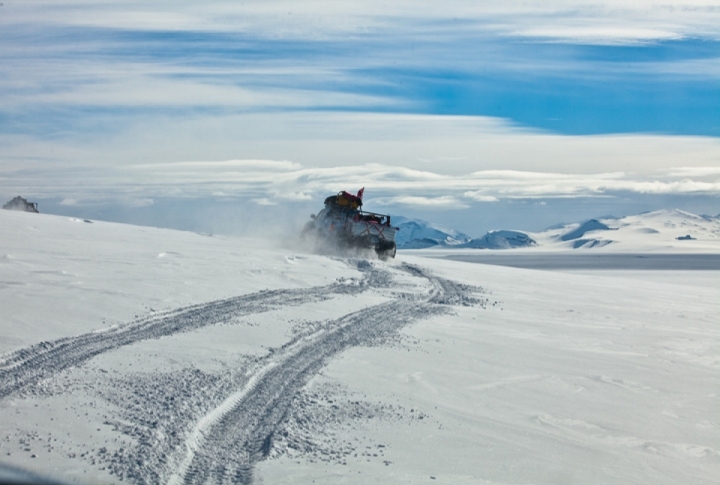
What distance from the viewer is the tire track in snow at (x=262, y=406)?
609cm

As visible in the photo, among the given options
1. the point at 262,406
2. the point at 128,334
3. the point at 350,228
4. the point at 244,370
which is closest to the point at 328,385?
the point at 244,370

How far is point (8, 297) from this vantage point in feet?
40.9

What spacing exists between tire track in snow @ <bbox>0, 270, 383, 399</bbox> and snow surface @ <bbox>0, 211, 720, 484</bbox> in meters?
0.05

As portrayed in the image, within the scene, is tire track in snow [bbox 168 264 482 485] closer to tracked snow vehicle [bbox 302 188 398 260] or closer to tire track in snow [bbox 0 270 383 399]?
tire track in snow [bbox 0 270 383 399]

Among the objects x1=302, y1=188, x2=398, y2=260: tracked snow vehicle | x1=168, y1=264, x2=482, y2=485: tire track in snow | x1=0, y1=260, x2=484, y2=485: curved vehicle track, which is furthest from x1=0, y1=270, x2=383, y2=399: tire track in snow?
x1=302, y1=188, x2=398, y2=260: tracked snow vehicle

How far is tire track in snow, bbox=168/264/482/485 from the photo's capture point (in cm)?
609

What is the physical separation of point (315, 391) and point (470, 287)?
46.8 ft

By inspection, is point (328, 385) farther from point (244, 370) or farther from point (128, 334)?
point (128, 334)

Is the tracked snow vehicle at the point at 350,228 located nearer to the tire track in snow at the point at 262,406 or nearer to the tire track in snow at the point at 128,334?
the tire track in snow at the point at 128,334

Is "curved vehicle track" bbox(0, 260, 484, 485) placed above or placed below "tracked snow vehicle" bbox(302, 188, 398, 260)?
below

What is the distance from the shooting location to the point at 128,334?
10867 millimetres

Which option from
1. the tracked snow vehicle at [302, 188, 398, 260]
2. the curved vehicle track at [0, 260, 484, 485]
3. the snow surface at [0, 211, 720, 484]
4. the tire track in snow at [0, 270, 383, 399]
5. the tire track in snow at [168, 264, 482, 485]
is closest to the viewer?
the tire track in snow at [168, 264, 482, 485]

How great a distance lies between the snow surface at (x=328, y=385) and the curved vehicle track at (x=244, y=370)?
0.03m

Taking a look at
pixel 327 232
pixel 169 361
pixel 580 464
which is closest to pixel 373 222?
pixel 327 232
